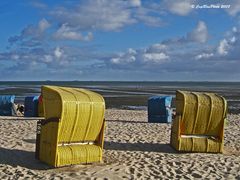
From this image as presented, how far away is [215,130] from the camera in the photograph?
10.8 meters

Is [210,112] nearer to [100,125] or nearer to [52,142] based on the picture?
[100,125]

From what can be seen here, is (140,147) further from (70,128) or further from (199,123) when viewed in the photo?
(70,128)

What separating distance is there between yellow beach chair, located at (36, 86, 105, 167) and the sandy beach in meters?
0.24

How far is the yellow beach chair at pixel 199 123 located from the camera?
34.9 ft

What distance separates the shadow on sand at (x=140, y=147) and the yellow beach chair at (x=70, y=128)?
2.04 m

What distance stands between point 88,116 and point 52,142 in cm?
95

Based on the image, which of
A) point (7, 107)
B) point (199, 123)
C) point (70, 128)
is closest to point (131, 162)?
point (70, 128)

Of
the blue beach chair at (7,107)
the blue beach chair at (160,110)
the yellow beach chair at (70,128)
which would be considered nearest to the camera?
the yellow beach chair at (70,128)

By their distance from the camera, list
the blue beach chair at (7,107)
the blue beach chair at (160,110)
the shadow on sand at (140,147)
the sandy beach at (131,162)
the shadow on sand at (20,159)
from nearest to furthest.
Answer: the sandy beach at (131,162), the shadow on sand at (20,159), the shadow on sand at (140,147), the blue beach chair at (160,110), the blue beach chair at (7,107)

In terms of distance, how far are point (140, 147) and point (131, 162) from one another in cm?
199

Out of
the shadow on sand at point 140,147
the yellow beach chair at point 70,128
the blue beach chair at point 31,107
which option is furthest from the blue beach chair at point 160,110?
the yellow beach chair at point 70,128

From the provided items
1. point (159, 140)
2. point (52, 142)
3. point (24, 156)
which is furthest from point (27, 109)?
point (52, 142)

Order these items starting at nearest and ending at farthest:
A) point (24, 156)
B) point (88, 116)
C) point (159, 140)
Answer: point (88, 116) → point (24, 156) → point (159, 140)

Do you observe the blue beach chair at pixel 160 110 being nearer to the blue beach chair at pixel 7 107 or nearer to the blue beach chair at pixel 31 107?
the blue beach chair at pixel 31 107
